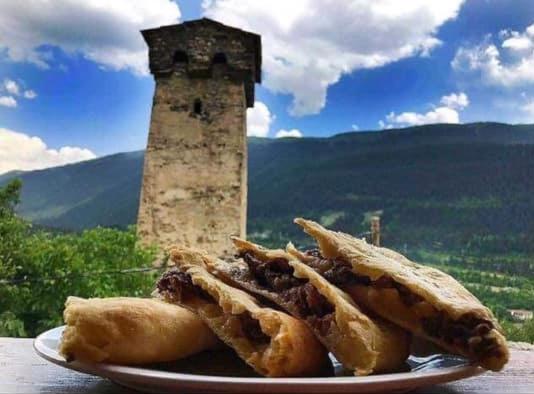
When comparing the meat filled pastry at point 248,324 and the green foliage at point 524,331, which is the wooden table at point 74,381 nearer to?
the meat filled pastry at point 248,324

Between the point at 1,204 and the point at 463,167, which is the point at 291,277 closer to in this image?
the point at 1,204

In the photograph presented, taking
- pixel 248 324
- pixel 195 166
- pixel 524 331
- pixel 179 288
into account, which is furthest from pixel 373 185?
pixel 248 324

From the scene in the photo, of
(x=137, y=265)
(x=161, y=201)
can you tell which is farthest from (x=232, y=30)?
(x=137, y=265)

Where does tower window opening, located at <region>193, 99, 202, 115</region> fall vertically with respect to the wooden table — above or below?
above

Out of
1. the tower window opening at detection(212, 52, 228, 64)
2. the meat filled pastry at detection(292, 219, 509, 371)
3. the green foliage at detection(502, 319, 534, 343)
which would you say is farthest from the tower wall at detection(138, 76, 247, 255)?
the meat filled pastry at detection(292, 219, 509, 371)

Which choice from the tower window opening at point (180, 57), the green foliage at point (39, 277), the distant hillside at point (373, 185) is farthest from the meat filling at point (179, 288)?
the distant hillside at point (373, 185)

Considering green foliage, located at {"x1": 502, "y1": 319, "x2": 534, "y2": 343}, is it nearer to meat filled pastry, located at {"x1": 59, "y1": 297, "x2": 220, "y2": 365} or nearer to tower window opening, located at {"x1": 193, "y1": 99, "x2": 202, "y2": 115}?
meat filled pastry, located at {"x1": 59, "y1": 297, "x2": 220, "y2": 365}
